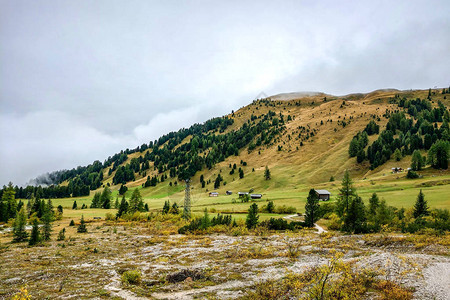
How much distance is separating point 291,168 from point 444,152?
9034 cm

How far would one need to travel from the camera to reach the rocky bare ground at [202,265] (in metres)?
22.2

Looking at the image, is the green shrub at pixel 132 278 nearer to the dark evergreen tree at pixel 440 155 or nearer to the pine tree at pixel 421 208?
the pine tree at pixel 421 208

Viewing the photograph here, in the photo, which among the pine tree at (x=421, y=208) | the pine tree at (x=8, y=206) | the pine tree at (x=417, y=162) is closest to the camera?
the pine tree at (x=421, y=208)

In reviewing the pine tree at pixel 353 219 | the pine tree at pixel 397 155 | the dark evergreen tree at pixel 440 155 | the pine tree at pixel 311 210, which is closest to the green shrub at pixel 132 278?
the pine tree at pixel 353 219

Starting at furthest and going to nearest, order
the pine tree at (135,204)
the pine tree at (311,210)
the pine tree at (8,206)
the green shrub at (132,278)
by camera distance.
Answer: the pine tree at (135,204), the pine tree at (8,206), the pine tree at (311,210), the green shrub at (132,278)

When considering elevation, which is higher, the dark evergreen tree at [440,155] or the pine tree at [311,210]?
the dark evergreen tree at [440,155]

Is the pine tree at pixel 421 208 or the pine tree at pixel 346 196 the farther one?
the pine tree at pixel 346 196

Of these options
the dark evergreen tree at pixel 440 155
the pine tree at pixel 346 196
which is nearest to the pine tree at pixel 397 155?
the dark evergreen tree at pixel 440 155

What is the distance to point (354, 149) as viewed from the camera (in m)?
178

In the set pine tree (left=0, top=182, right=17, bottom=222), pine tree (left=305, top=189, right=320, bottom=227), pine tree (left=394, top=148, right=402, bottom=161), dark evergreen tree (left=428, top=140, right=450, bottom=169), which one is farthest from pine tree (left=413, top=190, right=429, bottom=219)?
pine tree (left=0, top=182, right=17, bottom=222)

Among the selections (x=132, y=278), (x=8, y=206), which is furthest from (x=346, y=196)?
(x=8, y=206)

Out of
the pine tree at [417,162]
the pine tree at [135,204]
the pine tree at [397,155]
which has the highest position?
the pine tree at [397,155]

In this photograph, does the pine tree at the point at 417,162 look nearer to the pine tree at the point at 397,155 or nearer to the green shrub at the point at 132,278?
the pine tree at the point at 397,155

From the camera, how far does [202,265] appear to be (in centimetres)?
3148
